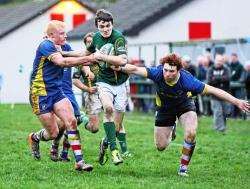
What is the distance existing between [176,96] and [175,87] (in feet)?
0.73

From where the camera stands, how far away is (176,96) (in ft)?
41.8

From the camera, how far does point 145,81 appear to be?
1261 inches

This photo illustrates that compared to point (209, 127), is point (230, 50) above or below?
above

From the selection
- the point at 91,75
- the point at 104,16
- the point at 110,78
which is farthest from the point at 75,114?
the point at 104,16

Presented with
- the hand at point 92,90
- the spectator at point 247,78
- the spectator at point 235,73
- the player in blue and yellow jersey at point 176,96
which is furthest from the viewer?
the spectator at point 235,73

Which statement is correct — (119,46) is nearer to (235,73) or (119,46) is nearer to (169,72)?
(169,72)

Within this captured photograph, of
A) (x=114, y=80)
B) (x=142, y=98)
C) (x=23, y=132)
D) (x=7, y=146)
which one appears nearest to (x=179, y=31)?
(x=142, y=98)

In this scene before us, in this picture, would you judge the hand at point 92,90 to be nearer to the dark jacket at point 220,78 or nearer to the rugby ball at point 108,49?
the rugby ball at point 108,49

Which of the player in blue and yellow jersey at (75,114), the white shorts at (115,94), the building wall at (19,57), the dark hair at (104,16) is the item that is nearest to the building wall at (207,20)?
the building wall at (19,57)

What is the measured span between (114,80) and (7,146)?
13.1 ft

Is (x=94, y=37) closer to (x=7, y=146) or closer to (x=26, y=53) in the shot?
(x=7, y=146)

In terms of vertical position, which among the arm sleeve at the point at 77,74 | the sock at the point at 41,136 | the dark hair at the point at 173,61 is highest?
the dark hair at the point at 173,61

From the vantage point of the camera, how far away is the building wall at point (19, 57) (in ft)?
168

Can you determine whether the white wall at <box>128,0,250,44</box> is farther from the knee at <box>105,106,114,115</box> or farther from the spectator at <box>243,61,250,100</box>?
the knee at <box>105,106,114,115</box>
